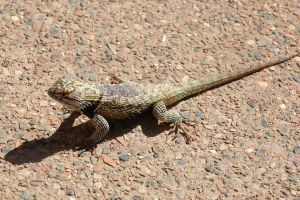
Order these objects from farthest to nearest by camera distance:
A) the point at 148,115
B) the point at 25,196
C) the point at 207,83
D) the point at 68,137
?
the point at 207,83
the point at 148,115
the point at 68,137
the point at 25,196

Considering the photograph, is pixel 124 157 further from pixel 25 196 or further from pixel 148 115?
pixel 25 196

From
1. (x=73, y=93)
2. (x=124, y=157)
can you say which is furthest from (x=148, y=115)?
(x=73, y=93)

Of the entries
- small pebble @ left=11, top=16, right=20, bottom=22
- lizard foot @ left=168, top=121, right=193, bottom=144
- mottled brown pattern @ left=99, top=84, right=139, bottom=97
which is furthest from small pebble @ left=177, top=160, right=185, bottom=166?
small pebble @ left=11, top=16, right=20, bottom=22

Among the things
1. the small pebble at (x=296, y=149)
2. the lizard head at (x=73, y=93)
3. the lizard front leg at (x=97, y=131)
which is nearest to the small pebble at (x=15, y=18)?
the lizard head at (x=73, y=93)

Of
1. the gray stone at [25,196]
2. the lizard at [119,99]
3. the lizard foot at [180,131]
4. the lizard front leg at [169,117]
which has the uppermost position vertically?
the lizard at [119,99]

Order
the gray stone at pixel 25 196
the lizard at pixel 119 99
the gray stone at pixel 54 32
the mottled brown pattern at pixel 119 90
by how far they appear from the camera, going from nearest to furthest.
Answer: the gray stone at pixel 25 196 < the lizard at pixel 119 99 < the mottled brown pattern at pixel 119 90 < the gray stone at pixel 54 32

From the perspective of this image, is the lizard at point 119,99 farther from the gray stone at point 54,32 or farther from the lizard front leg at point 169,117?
the gray stone at point 54,32

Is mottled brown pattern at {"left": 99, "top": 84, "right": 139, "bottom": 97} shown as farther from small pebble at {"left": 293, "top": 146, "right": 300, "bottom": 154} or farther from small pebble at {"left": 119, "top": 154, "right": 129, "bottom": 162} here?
small pebble at {"left": 293, "top": 146, "right": 300, "bottom": 154}

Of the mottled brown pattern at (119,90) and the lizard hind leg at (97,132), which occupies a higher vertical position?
the mottled brown pattern at (119,90)
